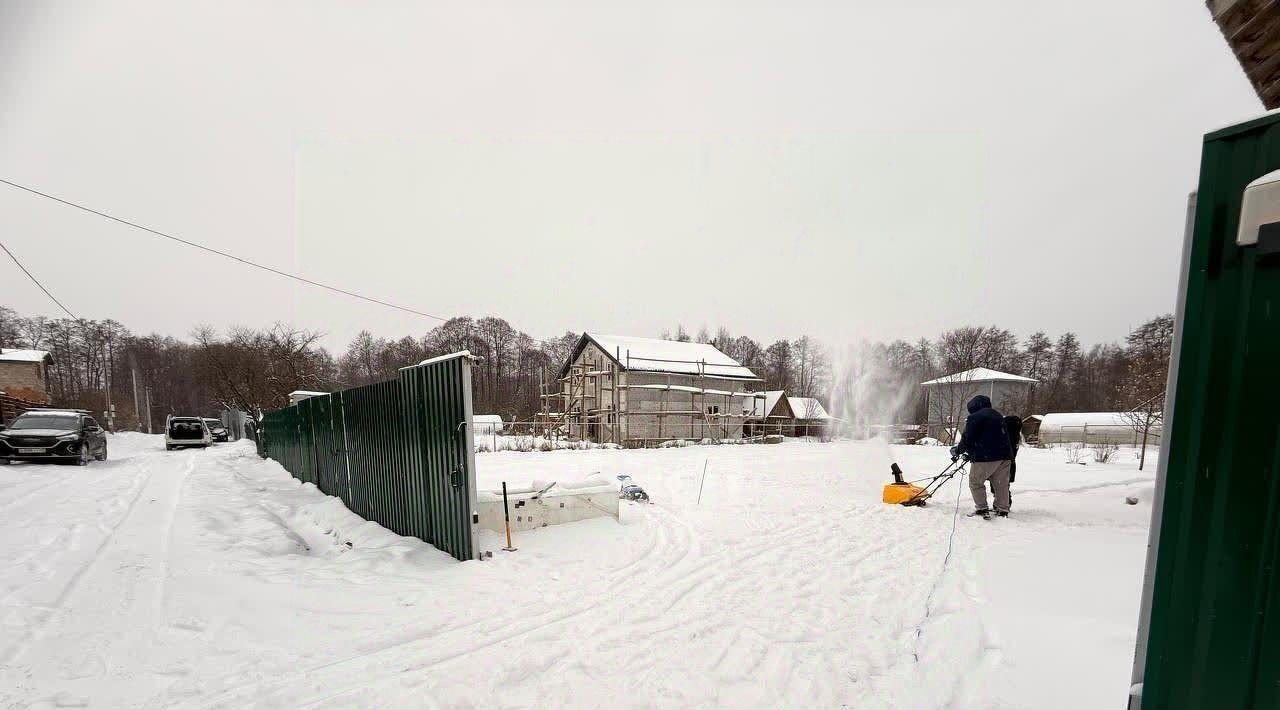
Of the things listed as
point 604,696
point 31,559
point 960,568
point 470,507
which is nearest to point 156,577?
Answer: point 31,559

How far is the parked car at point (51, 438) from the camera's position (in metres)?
12.7

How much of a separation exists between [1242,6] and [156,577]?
9841 mm

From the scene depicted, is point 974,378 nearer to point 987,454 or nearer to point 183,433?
point 987,454

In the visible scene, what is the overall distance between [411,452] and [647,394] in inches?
1056

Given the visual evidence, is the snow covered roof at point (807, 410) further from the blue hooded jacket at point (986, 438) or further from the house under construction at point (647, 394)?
the blue hooded jacket at point (986, 438)

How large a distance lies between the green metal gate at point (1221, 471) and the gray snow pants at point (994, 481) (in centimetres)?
676

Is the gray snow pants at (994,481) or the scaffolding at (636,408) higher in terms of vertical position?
the scaffolding at (636,408)

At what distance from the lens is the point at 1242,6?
312 centimetres

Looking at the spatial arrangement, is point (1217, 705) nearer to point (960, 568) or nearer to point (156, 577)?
point (960, 568)

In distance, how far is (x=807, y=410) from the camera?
163 ft

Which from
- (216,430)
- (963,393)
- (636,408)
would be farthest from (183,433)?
(963,393)

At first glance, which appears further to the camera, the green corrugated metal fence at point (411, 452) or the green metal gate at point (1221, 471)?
the green corrugated metal fence at point (411, 452)

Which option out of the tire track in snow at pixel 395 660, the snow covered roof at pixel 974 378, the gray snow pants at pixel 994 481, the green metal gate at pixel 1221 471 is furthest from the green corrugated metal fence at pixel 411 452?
Result: the snow covered roof at pixel 974 378

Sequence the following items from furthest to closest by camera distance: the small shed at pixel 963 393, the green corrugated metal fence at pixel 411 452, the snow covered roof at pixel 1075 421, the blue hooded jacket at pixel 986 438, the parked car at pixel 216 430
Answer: the snow covered roof at pixel 1075 421
the small shed at pixel 963 393
the parked car at pixel 216 430
the blue hooded jacket at pixel 986 438
the green corrugated metal fence at pixel 411 452
